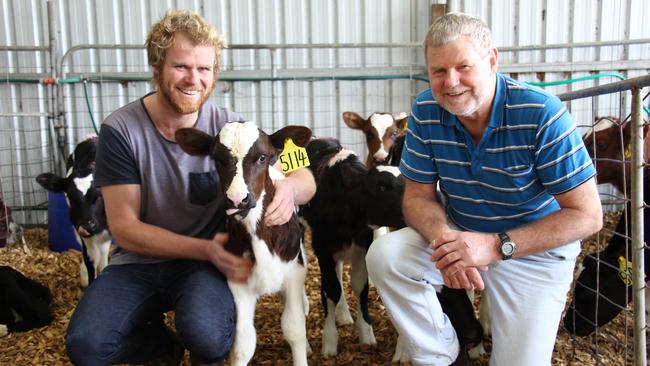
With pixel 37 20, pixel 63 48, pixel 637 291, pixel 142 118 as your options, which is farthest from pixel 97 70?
pixel 637 291

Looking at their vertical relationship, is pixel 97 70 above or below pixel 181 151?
above

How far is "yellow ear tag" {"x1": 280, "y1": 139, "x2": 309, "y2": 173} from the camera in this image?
2965mm

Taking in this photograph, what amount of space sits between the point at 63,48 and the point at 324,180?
5508 mm

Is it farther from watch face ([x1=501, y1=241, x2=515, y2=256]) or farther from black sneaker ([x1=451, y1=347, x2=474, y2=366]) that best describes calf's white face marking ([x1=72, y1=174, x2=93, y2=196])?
watch face ([x1=501, y1=241, x2=515, y2=256])

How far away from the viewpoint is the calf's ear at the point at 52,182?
4.78 meters

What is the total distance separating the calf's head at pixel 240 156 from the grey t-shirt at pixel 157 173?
0.69ft

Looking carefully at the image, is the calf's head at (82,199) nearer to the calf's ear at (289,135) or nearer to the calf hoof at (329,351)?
the calf hoof at (329,351)

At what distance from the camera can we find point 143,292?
272cm

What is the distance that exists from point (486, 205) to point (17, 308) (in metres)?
3.59

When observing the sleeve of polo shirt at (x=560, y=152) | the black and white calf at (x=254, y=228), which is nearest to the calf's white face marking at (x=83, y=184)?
the black and white calf at (x=254, y=228)

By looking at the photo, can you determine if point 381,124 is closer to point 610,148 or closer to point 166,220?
point 610,148

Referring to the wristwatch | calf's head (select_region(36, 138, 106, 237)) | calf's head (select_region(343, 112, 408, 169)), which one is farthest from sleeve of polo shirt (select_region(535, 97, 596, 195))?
calf's head (select_region(36, 138, 106, 237))

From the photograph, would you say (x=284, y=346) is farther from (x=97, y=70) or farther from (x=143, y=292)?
(x=97, y=70)

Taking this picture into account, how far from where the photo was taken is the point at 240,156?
2518 mm
